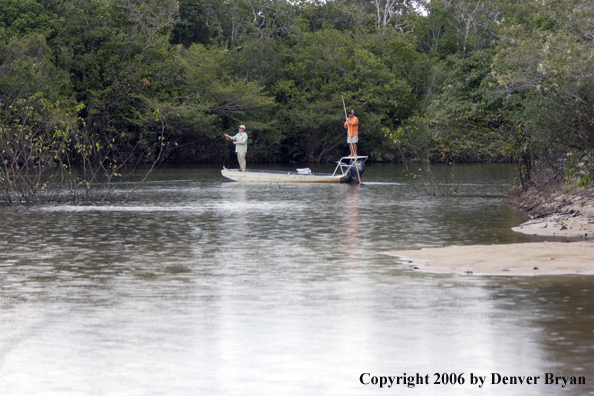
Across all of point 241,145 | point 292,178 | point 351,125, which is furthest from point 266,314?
point 241,145

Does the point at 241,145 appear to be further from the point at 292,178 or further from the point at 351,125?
the point at 351,125

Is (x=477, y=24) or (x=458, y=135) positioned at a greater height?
(x=477, y=24)

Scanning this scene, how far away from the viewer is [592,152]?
17.0m

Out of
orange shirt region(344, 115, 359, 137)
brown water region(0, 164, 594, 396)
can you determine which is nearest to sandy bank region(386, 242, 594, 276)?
brown water region(0, 164, 594, 396)

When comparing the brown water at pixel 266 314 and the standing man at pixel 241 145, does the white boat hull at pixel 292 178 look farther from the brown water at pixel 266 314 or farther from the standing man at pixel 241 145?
the brown water at pixel 266 314

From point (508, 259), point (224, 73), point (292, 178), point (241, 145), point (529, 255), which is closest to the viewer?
point (508, 259)

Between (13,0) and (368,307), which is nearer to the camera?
(368,307)

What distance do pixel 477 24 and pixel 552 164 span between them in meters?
56.1

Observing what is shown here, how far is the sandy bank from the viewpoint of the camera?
12562mm

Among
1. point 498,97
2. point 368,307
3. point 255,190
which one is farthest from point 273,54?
point 368,307

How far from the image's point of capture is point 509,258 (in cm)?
1351

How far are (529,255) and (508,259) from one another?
44cm

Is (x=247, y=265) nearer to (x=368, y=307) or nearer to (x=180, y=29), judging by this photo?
(x=368, y=307)

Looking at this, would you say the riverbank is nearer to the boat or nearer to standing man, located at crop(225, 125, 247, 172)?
the boat
